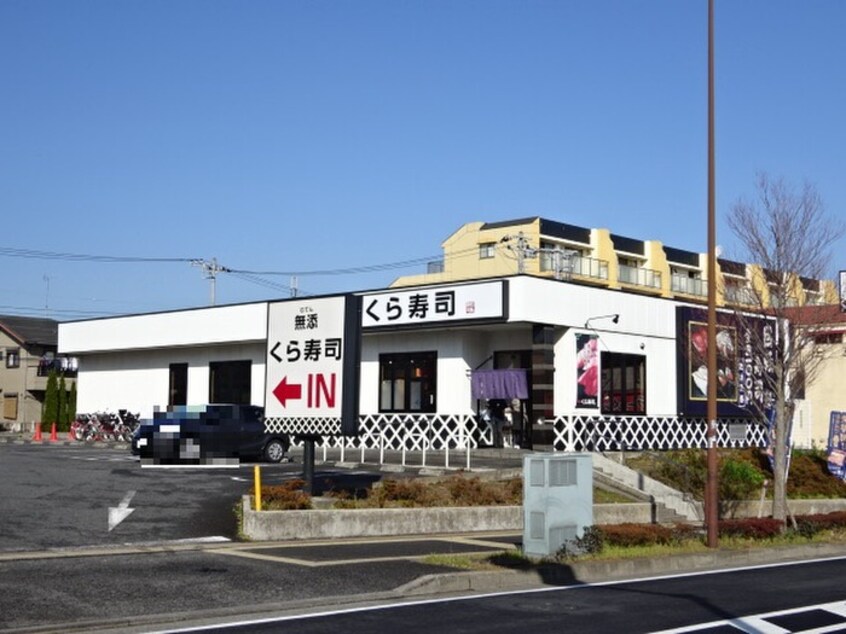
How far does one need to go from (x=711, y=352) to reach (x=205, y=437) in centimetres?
1490

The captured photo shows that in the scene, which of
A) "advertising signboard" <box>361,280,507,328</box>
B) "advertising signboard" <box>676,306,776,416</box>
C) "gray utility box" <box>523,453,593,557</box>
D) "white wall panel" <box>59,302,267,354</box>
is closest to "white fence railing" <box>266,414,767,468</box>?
"advertising signboard" <box>676,306,776,416</box>

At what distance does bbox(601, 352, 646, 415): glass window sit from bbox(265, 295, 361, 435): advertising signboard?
17.2m

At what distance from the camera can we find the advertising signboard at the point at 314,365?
59.8 ft

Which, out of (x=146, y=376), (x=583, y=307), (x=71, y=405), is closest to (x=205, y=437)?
(x=583, y=307)

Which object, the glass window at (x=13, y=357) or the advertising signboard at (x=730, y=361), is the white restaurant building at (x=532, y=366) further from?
the glass window at (x=13, y=357)

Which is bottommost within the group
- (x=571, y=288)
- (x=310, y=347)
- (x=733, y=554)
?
(x=733, y=554)

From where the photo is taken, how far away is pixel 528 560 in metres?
15.0

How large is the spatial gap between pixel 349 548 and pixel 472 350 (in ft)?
63.1

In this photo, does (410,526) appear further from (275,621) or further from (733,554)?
(275,621)

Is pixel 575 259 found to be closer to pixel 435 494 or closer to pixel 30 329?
pixel 30 329

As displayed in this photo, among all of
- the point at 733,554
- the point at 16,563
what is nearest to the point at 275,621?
the point at 16,563

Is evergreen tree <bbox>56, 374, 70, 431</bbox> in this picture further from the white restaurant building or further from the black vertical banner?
the black vertical banner

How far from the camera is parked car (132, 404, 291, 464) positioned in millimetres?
27938

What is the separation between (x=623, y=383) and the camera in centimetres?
3519
